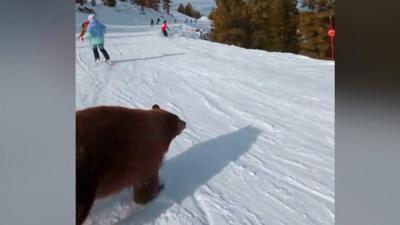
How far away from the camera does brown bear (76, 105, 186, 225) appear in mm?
1363

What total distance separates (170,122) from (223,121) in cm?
15

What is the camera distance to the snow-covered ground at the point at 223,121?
53.9 inches

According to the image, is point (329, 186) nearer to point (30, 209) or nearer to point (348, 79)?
point (348, 79)

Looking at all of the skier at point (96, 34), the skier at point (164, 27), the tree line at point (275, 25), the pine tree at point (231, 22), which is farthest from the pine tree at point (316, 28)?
the skier at point (96, 34)

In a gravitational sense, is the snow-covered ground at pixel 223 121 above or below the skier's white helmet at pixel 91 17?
below

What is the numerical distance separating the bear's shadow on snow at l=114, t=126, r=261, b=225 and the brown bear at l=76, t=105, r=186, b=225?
0.11 ft

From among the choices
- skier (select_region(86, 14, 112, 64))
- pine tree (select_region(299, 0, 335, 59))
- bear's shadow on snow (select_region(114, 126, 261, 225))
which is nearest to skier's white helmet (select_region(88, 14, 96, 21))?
skier (select_region(86, 14, 112, 64))

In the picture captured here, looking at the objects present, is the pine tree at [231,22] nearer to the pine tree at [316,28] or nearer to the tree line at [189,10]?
the tree line at [189,10]

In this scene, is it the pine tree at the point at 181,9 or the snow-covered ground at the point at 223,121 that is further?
the pine tree at the point at 181,9

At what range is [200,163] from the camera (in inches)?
56.7

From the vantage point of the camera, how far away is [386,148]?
4.35 feet

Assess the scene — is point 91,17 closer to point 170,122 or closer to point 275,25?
point 170,122

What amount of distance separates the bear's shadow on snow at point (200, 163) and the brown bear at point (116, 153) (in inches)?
1.3

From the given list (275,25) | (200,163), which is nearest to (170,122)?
(200,163)
